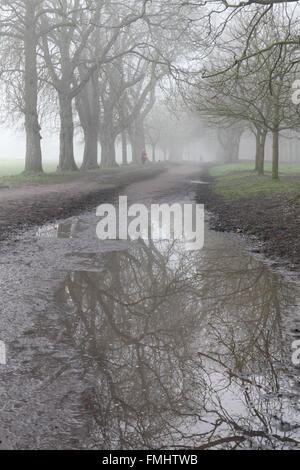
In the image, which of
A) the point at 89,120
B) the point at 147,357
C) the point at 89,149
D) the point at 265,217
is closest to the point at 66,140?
the point at 89,149

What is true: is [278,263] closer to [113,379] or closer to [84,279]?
[84,279]

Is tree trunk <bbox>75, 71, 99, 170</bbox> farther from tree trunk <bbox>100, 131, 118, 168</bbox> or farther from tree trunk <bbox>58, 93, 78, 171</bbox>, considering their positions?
tree trunk <bbox>100, 131, 118, 168</bbox>

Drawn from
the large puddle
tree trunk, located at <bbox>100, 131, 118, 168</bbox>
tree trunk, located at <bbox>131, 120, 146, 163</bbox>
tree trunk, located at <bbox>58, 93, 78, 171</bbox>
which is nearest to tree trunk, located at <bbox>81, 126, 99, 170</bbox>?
tree trunk, located at <bbox>58, 93, 78, 171</bbox>

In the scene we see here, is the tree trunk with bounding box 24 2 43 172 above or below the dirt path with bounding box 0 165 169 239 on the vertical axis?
above

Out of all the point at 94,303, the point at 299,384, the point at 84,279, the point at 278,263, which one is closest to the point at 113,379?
the point at 299,384

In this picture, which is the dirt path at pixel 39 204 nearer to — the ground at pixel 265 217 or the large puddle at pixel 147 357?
the large puddle at pixel 147 357

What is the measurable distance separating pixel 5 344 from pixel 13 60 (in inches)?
910

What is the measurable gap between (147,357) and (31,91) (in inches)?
863

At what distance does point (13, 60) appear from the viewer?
919 inches

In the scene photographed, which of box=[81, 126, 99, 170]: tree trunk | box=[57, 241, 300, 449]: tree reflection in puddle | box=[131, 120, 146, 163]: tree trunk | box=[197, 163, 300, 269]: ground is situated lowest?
box=[57, 241, 300, 449]: tree reflection in puddle

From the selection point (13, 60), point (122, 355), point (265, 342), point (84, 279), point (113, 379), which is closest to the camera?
point (113, 379)

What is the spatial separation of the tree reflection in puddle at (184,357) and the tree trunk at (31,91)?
19.3 m

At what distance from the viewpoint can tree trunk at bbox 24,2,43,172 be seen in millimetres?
22125

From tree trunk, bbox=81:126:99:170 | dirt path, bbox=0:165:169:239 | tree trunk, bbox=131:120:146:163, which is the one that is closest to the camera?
dirt path, bbox=0:165:169:239
